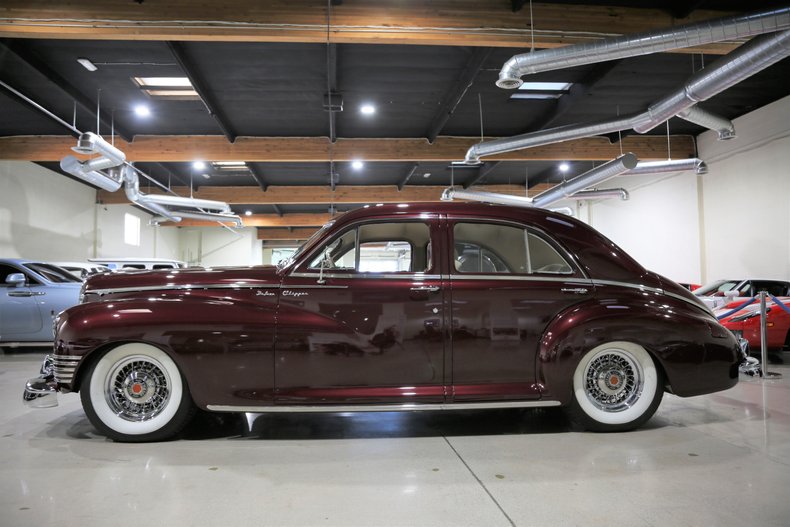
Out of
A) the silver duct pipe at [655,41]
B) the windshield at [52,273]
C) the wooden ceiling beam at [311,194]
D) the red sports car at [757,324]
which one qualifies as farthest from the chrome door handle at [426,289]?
the wooden ceiling beam at [311,194]

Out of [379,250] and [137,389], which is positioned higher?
[379,250]

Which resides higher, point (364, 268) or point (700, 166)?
point (700, 166)

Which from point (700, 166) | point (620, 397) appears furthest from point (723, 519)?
point (700, 166)

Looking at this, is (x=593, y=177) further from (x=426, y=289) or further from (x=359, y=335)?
(x=359, y=335)

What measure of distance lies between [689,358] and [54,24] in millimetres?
7719

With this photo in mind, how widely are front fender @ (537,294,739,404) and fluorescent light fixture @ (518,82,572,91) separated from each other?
6.45 metres

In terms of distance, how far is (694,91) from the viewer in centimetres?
631


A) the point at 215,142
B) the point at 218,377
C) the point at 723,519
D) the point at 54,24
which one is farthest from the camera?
the point at 215,142

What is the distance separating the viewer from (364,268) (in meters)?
3.16

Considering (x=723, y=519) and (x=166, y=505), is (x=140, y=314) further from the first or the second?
(x=723, y=519)

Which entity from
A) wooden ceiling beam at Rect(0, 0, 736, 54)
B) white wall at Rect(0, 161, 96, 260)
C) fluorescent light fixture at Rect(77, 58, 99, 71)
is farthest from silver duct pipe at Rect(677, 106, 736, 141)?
white wall at Rect(0, 161, 96, 260)

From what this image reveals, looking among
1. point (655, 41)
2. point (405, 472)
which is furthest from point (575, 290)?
point (655, 41)

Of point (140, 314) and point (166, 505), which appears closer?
point (166, 505)

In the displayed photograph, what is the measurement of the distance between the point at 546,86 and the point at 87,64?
26.7ft
